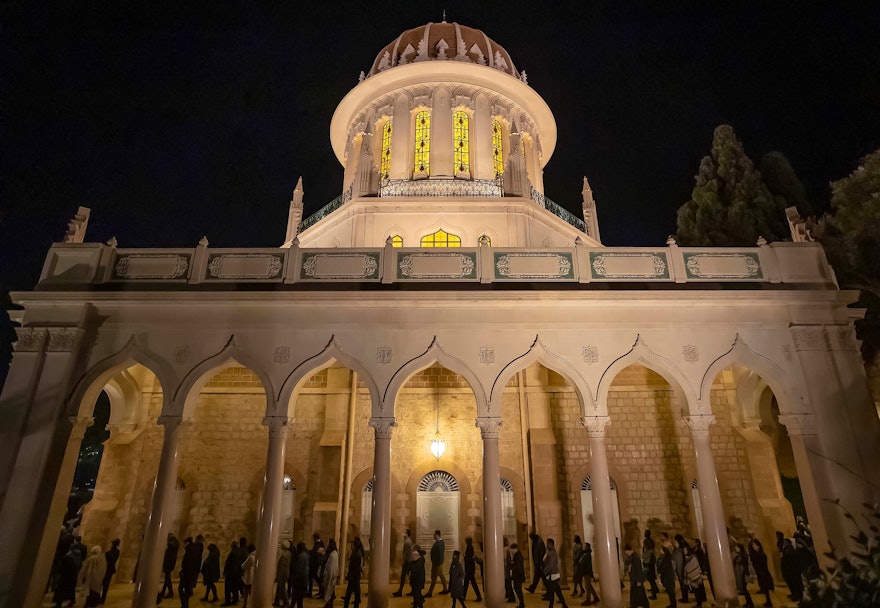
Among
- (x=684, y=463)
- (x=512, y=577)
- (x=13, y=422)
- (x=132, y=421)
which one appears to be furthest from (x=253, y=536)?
(x=684, y=463)

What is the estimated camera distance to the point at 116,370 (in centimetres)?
1231

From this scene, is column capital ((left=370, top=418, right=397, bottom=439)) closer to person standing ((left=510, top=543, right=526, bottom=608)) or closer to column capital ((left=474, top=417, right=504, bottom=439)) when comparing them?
column capital ((left=474, top=417, right=504, bottom=439))

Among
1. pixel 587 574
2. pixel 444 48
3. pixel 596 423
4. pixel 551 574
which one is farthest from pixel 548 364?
pixel 444 48

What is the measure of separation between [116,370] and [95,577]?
4575 mm

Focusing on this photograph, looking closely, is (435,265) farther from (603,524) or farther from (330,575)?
(330,575)

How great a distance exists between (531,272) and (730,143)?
22572mm

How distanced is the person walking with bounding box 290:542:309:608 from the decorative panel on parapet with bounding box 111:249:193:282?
23.5 ft

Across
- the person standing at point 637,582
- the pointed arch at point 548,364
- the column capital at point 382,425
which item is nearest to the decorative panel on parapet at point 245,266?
the column capital at point 382,425

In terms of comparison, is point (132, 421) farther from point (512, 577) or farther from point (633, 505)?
point (633, 505)

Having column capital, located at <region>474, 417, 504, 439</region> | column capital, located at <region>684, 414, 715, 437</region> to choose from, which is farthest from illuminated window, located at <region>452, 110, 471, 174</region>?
column capital, located at <region>684, 414, 715, 437</region>

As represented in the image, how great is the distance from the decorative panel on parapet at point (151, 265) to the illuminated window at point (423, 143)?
10.7 metres

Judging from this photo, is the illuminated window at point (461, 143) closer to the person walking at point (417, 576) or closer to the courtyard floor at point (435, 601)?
the person walking at point (417, 576)

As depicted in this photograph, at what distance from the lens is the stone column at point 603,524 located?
35.5 feet

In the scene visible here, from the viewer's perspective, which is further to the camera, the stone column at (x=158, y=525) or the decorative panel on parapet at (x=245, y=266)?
the decorative panel on parapet at (x=245, y=266)
